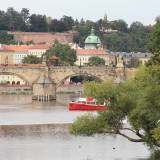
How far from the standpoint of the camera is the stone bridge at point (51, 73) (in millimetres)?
105500

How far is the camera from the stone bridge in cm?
10550

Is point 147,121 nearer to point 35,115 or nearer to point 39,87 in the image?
point 35,115

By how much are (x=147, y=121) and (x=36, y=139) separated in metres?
14.3

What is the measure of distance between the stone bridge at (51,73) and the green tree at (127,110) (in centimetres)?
5182

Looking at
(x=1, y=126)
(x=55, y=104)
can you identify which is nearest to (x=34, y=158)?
(x=1, y=126)

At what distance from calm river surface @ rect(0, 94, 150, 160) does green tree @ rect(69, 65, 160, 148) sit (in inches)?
100

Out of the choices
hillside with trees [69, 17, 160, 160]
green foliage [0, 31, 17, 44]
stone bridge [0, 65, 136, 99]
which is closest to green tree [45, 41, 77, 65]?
green foliage [0, 31, 17, 44]

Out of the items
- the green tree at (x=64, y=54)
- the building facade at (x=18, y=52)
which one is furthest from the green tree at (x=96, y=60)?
the building facade at (x=18, y=52)

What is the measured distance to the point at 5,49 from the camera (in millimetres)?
176375

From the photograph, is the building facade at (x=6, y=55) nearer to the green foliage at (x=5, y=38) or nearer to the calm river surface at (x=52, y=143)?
the green foliage at (x=5, y=38)

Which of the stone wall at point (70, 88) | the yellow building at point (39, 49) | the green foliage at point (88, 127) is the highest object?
the green foliage at point (88, 127)

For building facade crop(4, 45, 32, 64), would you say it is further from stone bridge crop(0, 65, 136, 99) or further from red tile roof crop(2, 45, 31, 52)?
stone bridge crop(0, 65, 136, 99)

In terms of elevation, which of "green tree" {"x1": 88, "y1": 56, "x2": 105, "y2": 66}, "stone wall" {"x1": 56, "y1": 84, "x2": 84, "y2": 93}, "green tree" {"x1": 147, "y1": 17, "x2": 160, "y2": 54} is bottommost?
"stone wall" {"x1": 56, "y1": 84, "x2": 84, "y2": 93}

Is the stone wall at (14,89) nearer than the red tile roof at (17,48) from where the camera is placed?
Yes
